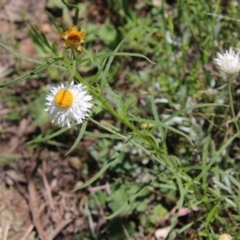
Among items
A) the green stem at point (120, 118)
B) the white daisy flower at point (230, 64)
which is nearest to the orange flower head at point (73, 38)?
the green stem at point (120, 118)

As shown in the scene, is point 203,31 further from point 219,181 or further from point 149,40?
point 219,181

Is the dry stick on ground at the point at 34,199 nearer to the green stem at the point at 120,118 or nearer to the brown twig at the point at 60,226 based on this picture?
the brown twig at the point at 60,226

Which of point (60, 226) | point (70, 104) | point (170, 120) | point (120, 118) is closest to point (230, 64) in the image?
point (120, 118)

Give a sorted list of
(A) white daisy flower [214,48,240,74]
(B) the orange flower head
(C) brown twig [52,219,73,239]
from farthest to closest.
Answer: (C) brown twig [52,219,73,239] → (A) white daisy flower [214,48,240,74] → (B) the orange flower head

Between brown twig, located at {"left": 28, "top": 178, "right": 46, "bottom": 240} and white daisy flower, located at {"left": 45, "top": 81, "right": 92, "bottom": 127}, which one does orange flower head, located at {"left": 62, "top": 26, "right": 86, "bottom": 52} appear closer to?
white daisy flower, located at {"left": 45, "top": 81, "right": 92, "bottom": 127}

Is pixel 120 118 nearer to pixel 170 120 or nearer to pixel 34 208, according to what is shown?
pixel 170 120

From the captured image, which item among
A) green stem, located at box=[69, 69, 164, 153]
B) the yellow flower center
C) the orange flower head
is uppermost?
the orange flower head

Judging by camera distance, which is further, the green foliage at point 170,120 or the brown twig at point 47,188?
the brown twig at point 47,188

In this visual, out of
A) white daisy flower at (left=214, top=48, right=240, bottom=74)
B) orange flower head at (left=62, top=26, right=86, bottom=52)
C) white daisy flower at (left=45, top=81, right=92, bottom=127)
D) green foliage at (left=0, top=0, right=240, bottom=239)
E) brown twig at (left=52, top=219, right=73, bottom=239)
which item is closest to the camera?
orange flower head at (left=62, top=26, right=86, bottom=52)

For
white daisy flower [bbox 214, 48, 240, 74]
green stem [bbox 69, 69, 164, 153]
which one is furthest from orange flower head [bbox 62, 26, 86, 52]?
white daisy flower [bbox 214, 48, 240, 74]
